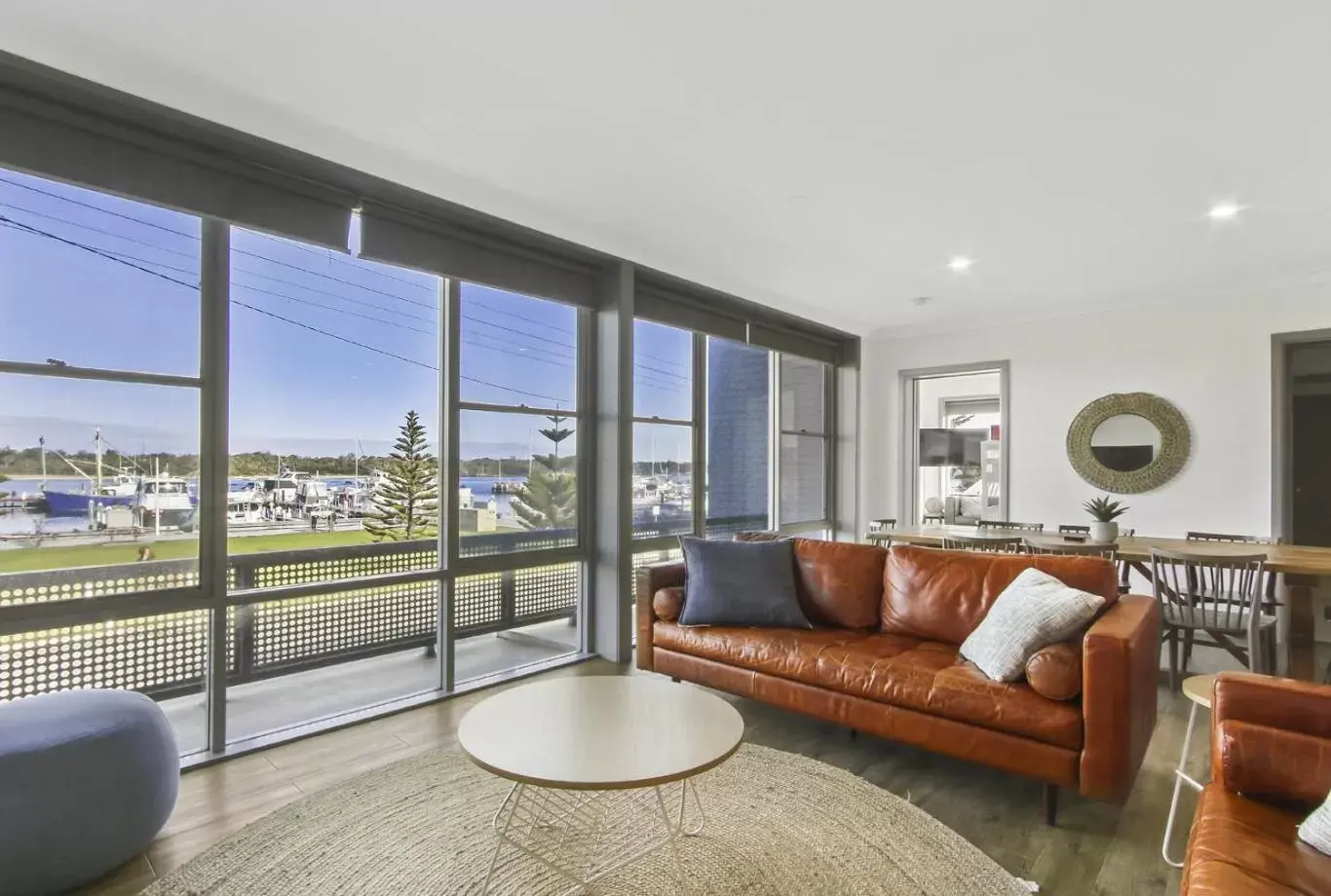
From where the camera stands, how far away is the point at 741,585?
3.62 m

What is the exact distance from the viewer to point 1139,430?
5.55 m

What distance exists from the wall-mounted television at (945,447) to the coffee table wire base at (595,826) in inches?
204

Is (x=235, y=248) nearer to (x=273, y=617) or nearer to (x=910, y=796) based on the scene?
(x=273, y=617)

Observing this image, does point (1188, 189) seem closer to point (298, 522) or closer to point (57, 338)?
point (298, 522)

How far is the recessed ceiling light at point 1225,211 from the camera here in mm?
3625

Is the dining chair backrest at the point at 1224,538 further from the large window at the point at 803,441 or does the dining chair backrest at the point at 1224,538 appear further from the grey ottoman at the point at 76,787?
the grey ottoman at the point at 76,787

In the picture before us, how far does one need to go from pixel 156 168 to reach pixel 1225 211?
201 inches

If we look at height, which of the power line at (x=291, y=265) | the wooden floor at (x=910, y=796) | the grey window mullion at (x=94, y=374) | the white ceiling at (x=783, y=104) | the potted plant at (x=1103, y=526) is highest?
the white ceiling at (x=783, y=104)

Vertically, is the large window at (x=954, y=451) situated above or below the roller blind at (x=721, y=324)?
below

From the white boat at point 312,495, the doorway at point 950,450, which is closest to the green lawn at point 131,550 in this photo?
the white boat at point 312,495

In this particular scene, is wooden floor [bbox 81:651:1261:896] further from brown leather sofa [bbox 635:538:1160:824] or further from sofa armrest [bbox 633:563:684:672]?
sofa armrest [bbox 633:563:684:672]

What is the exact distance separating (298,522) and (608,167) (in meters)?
2.23

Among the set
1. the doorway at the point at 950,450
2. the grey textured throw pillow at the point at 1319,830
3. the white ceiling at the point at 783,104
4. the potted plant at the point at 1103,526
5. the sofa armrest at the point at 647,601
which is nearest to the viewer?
the grey textured throw pillow at the point at 1319,830

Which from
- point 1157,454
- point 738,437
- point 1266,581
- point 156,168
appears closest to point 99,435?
point 156,168
